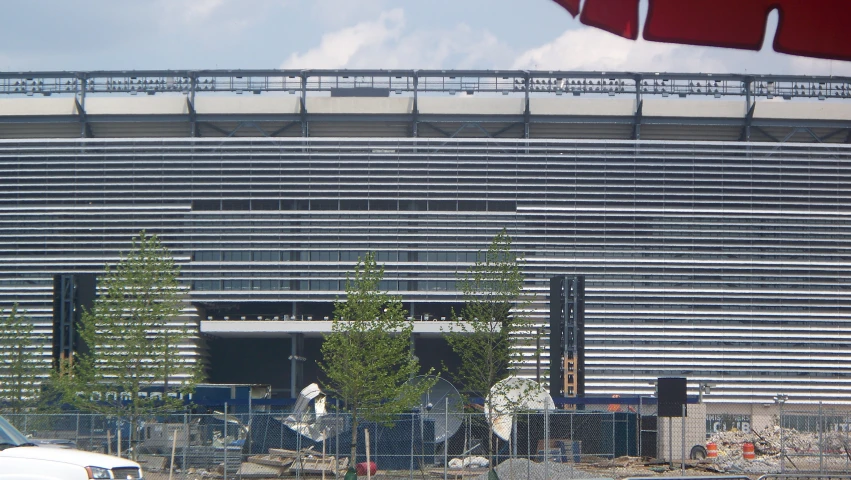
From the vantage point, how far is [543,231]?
6888cm

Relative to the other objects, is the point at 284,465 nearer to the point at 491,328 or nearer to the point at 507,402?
the point at 507,402

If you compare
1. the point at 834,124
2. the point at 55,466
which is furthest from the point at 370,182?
the point at 55,466

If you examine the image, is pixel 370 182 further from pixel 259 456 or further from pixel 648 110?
pixel 259 456

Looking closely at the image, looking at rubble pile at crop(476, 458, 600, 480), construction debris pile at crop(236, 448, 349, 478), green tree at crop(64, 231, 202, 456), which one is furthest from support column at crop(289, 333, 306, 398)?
rubble pile at crop(476, 458, 600, 480)

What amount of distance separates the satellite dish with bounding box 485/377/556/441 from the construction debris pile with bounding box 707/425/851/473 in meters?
7.27

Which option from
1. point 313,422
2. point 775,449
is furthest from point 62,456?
point 775,449

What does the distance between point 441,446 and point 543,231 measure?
34.7m

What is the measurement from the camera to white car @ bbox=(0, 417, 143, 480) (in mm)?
13320

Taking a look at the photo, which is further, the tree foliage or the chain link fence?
the tree foliage

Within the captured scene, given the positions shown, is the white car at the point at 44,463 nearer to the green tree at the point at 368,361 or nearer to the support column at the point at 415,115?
the green tree at the point at 368,361

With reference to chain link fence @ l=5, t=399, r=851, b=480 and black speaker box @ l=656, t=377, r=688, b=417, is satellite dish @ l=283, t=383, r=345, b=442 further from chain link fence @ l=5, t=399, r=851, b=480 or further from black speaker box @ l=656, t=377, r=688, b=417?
black speaker box @ l=656, t=377, r=688, b=417

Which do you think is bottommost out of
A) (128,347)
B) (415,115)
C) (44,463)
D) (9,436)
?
(44,463)

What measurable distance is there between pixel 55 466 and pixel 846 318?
65.2 metres

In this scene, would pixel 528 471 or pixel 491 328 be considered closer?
pixel 528 471
